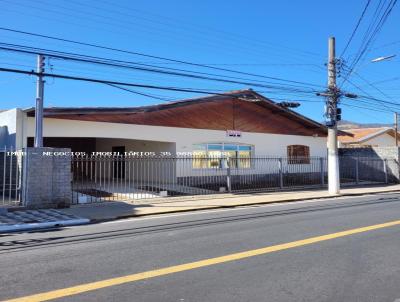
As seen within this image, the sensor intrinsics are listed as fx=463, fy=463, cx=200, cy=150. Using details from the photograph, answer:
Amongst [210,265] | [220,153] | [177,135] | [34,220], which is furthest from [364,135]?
[210,265]

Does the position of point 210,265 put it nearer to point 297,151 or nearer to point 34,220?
point 34,220

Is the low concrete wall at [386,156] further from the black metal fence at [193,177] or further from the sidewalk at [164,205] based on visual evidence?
the sidewalk at [164,205]

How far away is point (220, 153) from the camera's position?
26.1m

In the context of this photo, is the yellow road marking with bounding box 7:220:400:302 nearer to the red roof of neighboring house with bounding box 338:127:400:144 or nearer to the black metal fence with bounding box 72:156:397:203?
the black metal fence with bounding box 72:156:397:203

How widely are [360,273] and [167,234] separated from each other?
173 inches

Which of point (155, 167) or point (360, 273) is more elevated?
point (155, 167)

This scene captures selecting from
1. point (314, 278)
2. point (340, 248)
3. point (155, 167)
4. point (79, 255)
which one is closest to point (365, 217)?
point (340, 248)

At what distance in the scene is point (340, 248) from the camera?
7.68 m

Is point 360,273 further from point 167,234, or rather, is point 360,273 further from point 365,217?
point 365,217

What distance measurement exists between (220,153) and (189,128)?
8.88 ft

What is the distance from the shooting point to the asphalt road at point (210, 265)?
5266mm

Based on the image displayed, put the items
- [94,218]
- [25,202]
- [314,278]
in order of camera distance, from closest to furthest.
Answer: [314,278]
[94,218]
[25,202]

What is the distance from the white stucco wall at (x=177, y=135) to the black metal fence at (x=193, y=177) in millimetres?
1068

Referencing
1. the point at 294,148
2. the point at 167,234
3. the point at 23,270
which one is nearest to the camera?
the point at 23,270
